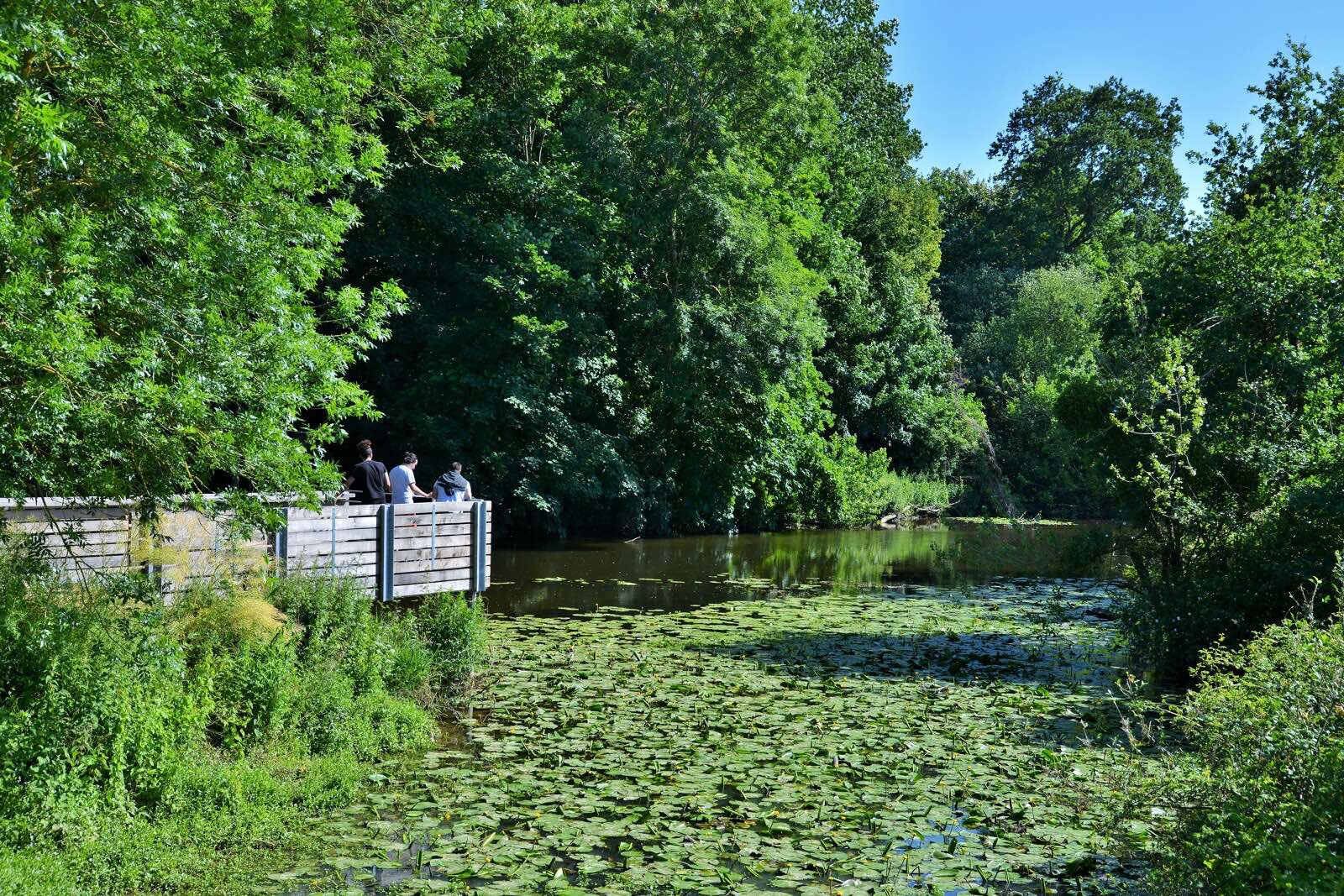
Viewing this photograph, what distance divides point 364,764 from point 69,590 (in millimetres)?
2648

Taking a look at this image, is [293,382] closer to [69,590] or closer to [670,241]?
[69,590]

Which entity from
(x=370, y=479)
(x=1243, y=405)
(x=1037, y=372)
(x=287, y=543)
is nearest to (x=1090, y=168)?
(x=1037, y=372)

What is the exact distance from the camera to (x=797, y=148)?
117 feet

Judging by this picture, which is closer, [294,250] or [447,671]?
[294,250]

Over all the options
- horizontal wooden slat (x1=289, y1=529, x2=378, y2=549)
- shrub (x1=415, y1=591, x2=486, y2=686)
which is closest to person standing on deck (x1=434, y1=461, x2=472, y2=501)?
horizontal wooden slat (x1=289, y1=529, x2=378, y2=549)

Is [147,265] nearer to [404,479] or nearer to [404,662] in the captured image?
[404,662]

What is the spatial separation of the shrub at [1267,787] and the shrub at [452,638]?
699 cm

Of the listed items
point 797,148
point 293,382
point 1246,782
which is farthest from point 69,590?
point 797,148

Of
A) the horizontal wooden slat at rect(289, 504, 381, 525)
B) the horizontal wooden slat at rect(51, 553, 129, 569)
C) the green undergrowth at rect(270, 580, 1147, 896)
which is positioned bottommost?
the green undergrowth at rect(270, 580, 1147, 896)

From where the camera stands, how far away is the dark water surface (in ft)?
64.3

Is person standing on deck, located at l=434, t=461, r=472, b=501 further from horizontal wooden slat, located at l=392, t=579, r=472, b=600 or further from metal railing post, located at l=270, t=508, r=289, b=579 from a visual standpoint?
metal railing post, located at l=270, t=508, r=289, b=579

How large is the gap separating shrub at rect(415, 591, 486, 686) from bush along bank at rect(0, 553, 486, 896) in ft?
4.48

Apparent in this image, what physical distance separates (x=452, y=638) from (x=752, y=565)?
14.3 m

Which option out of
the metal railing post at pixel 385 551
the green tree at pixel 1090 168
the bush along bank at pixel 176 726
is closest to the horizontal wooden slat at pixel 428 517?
the metal railing post at pixel 385 551
